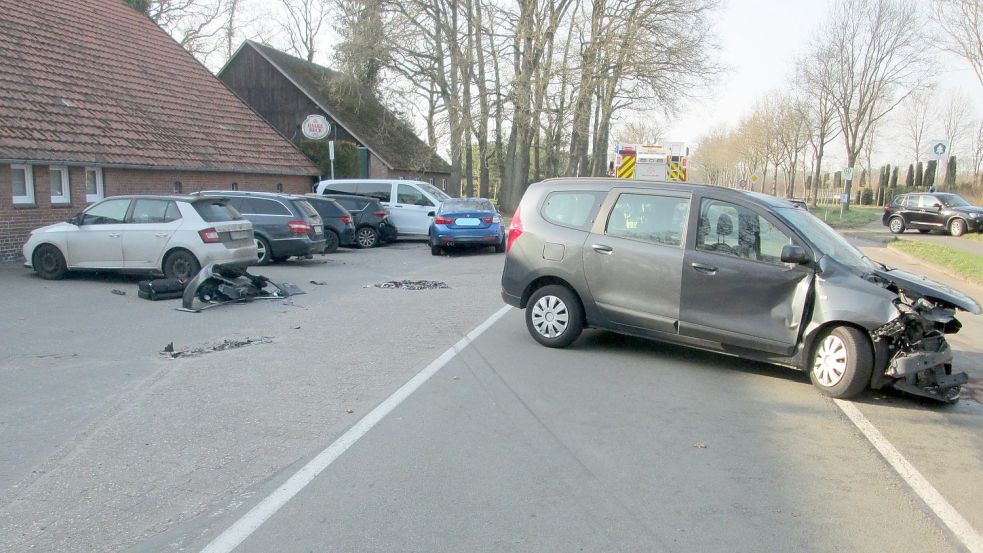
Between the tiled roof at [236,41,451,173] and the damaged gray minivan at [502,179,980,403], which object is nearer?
the damaged gray minivan at [502,179,980,403]

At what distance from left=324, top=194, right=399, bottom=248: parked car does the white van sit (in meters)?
1.18

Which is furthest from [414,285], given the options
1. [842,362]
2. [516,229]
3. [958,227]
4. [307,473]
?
[958,227]

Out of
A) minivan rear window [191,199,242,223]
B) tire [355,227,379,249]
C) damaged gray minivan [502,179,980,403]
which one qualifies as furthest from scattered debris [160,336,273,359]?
tire [355,227,379,249]

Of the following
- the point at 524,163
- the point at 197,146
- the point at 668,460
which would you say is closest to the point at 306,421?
the point at 668,460

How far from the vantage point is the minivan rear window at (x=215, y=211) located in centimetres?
1277

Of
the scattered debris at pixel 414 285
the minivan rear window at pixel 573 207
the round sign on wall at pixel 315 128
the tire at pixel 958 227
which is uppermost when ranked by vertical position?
the round sign on wall at pixel 315 128

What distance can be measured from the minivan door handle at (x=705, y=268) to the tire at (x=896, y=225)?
92.2ft

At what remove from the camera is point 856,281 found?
6.56 metres

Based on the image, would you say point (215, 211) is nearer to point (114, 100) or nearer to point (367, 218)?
point (367, 218)

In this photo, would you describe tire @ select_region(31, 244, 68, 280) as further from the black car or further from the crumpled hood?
the black car

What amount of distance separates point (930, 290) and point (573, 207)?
3.56 m

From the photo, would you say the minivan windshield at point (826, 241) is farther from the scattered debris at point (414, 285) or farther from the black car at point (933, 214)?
the black car at point (933, 214)

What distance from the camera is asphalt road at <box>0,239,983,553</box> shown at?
3.98 meters

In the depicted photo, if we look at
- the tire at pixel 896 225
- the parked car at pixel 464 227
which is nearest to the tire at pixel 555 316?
the parked car at pixel 464 227
